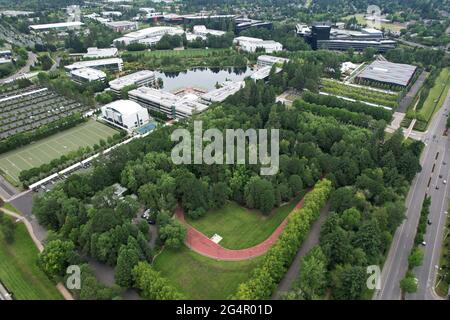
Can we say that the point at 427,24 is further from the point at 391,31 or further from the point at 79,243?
the point at 79,243

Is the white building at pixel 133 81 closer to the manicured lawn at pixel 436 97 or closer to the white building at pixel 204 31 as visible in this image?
the white building at pixel 204 31

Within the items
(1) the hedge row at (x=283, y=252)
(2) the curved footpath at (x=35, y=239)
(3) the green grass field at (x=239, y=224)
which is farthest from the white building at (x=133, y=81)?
(1) the hedge row at (x=283, y=252)

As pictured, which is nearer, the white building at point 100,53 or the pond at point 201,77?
the pond at point 201,77

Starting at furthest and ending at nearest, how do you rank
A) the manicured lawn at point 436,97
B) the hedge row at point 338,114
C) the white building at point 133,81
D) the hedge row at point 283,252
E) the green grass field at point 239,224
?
1. the white building at point 133,81
2. the manicured lawn at point 436,97
3. the hedge row at point 338,114
4. the green grass field at point 239,224
5. the hedge row at point 283,252

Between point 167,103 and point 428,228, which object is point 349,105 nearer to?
point 428,228

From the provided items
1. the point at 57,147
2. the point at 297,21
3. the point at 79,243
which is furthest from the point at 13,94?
the point at 297,21
